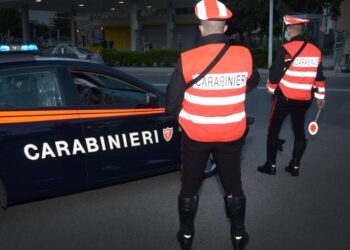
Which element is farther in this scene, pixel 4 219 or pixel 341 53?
pixel 341 53

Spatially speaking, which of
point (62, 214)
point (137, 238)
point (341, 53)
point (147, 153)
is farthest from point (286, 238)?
point (341, 53)

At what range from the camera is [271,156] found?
5.73m

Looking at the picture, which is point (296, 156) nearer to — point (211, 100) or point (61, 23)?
point (211, 100)

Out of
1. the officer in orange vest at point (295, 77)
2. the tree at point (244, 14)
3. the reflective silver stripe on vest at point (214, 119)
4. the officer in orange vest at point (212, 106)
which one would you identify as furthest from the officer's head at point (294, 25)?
the tree at point (244, 14)

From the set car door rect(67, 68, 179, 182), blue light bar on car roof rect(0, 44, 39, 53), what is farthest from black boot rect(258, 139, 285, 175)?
blue light bar on car roof rect(0, 44, 39, 53)

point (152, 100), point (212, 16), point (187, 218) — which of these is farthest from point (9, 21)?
point (212, 16)

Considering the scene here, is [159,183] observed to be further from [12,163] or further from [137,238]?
[12,163]

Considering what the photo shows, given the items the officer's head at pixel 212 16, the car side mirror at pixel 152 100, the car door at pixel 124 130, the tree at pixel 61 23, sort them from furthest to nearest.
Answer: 1. the tree at pixel 61 23
2. the car side mirror at pixel 152 100
3. the car door at pixel 124 130
4. the officer's head at pixel 212 16

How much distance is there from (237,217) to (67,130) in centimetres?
184

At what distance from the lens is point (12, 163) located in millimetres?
4148

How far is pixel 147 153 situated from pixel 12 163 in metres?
1.41

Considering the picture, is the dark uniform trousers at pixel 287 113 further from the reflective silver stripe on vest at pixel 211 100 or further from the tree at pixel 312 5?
the tree at pixel 312 5

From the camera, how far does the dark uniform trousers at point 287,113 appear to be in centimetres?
534

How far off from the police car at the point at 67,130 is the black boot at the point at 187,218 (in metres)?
1.41
